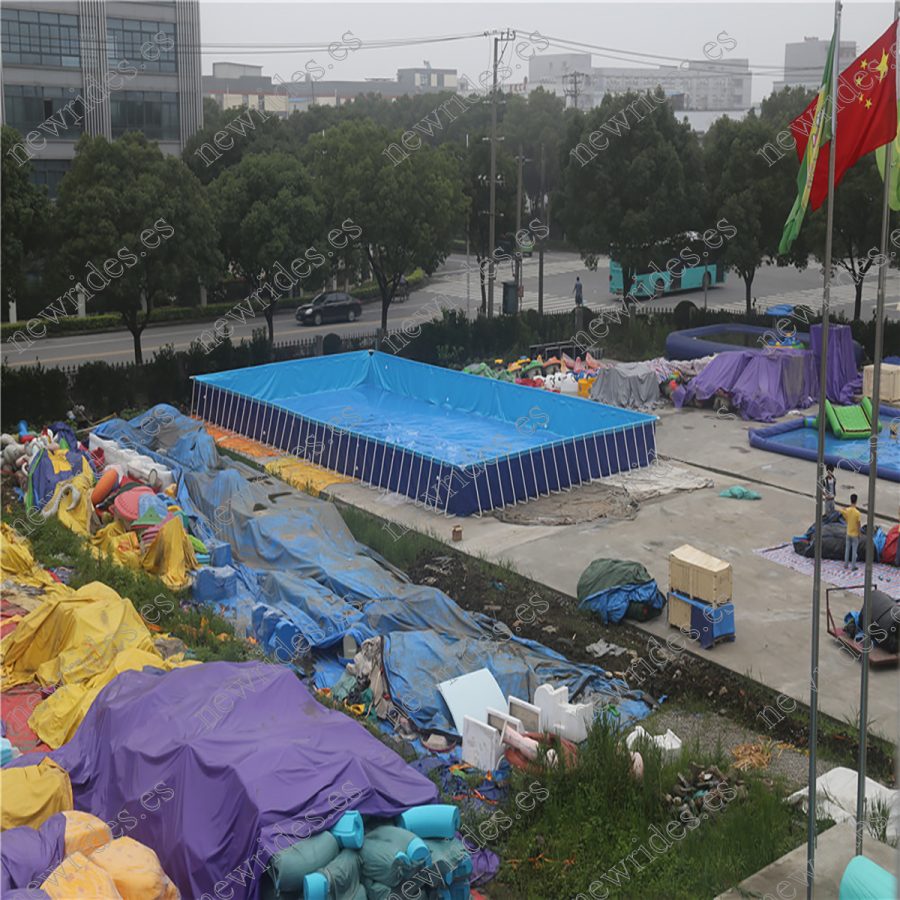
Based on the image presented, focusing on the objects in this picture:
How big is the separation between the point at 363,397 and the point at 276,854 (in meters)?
20.0

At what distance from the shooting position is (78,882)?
836cm

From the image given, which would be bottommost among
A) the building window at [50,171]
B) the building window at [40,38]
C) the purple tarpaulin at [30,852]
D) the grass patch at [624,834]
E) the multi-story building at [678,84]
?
the grass patch at [624,834]

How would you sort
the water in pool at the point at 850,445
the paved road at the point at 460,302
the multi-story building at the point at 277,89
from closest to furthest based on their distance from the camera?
1. the water in pool at the point at 850,445
2. the paved road at the point at 460,302
3. the multi-story building at the point at 277,89

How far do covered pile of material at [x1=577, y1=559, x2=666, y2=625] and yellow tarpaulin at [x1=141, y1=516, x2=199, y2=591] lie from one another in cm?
560

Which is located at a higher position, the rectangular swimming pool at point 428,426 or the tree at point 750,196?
the tree at point 750,196

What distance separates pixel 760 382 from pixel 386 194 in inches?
459

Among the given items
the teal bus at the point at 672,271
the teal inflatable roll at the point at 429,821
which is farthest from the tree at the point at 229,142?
the teal inflatable roll at the point at 429,821

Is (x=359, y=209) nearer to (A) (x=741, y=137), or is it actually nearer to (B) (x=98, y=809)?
(A) (x=741, y=137)

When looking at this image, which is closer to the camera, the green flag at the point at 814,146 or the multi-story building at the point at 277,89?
the green flag at the point at 814,146

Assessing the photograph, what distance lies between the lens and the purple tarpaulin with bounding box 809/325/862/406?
2758 centimetres

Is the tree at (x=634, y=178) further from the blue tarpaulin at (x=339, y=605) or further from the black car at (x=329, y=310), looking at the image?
the blue tarpaulin at (x=339, y=605)

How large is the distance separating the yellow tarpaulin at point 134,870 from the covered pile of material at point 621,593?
8.28m

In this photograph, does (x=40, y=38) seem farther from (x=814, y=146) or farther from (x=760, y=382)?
(x=814, y=146)

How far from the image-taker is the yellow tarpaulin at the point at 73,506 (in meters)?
18.3
